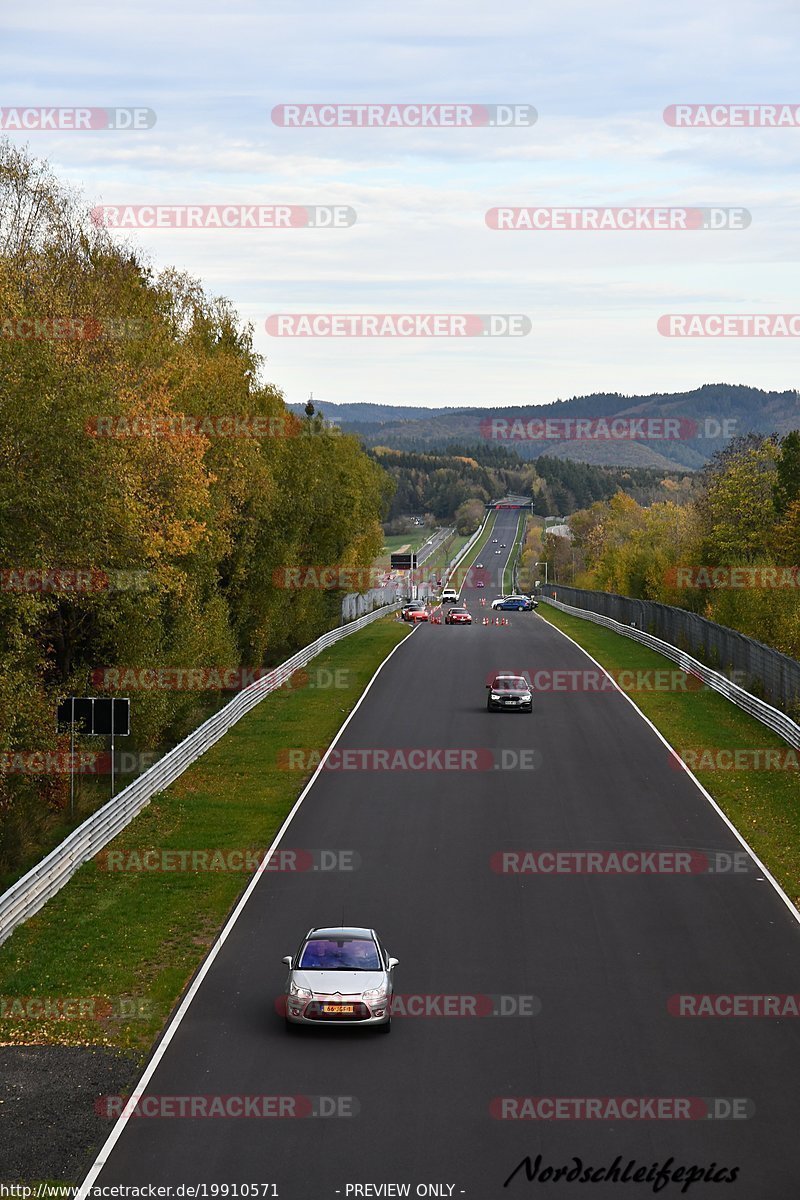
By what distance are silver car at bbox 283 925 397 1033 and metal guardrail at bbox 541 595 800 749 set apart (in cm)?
2409

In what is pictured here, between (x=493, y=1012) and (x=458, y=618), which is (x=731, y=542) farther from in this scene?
(x=493, y=1012)

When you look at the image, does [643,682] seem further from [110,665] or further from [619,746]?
[110,665]

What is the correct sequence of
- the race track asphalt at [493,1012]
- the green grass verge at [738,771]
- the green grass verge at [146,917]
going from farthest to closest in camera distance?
the green grass verge at [738,771]
the green grass verge at [146,917]
the race track asphalt at [493,1012]

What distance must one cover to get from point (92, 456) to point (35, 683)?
5621 mm

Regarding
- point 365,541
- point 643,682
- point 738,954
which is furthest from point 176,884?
point 365,541

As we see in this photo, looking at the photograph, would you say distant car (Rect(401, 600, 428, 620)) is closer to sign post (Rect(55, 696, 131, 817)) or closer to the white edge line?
the white edge line

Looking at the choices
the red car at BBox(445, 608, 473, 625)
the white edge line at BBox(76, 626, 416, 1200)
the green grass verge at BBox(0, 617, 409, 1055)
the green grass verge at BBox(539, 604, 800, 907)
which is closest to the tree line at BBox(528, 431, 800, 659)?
the green grass verge at BBox(539, 604, 800, 907)

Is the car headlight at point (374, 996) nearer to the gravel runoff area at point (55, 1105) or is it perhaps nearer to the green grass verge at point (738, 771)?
the gravel runoff area at point (55, 1105)

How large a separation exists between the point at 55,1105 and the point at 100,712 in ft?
46.3

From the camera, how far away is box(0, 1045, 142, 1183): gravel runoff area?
47.2ft

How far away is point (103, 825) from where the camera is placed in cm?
2927

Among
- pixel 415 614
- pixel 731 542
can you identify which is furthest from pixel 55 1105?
pixel 731 542

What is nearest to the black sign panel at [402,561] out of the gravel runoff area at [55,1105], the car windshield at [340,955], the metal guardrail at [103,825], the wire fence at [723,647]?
the wire fence at [723,647]

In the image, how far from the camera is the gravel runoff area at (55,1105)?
47.2 feet
